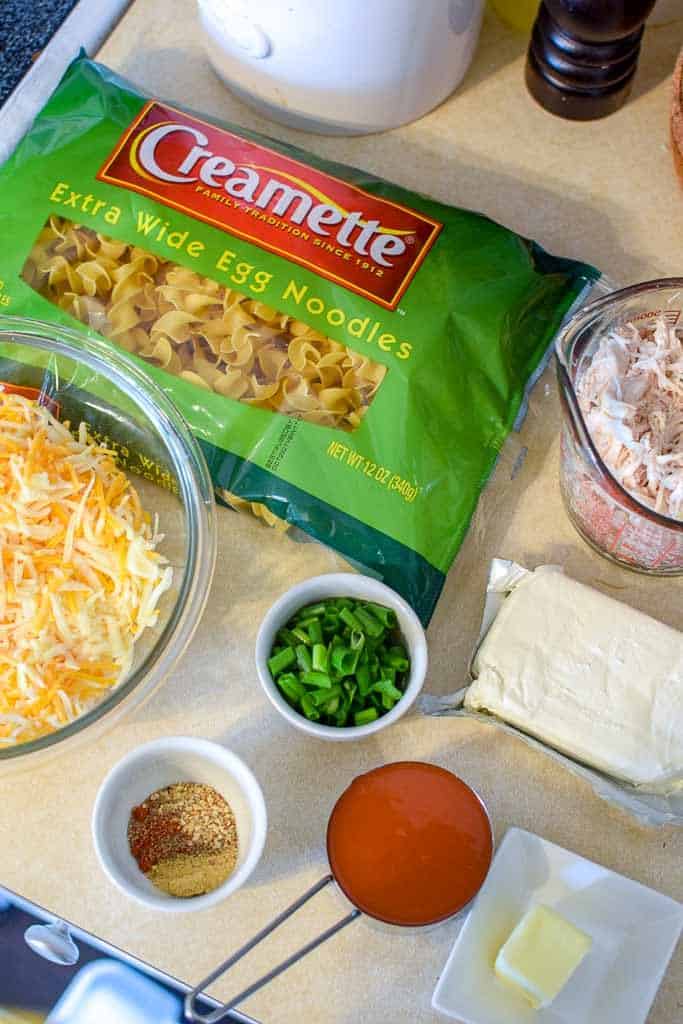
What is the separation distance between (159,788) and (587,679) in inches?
14.4

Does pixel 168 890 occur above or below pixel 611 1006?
below

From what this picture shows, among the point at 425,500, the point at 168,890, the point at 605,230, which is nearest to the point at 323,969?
the point at 168,890

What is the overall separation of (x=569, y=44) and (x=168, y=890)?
86cm

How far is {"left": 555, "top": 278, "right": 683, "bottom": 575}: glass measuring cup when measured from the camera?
2.80ft

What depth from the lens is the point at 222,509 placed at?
992mm

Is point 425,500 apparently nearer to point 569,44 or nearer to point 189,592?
point 189,592

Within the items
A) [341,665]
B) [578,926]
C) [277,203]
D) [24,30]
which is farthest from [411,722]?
[24,30]

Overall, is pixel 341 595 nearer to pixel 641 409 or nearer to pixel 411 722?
pixel 411 722

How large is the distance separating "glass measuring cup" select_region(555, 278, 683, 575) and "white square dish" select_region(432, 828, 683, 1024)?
26cm

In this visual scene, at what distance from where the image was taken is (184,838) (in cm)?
87

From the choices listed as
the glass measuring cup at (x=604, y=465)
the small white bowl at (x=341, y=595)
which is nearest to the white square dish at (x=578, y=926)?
the small white bowl at (x=341, y=595)

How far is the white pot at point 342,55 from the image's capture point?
960 millimetres

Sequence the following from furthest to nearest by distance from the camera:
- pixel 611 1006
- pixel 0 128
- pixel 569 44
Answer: pixel 0 128 < pixel 569 44 < pixel 611 1006

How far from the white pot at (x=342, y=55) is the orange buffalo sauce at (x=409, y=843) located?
0.65 metres
